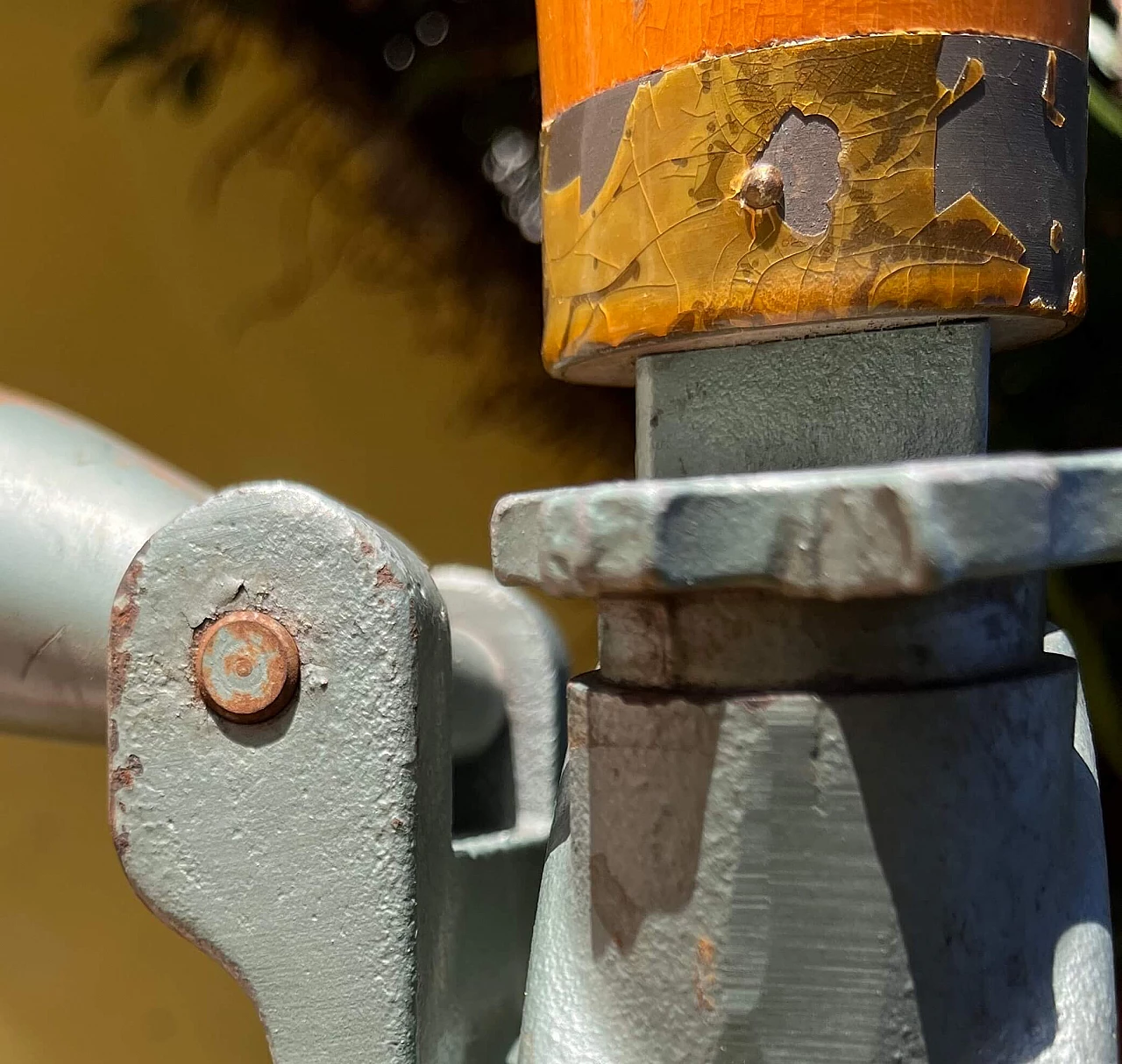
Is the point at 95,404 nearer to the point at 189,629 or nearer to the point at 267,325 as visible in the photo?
the point at 267,325

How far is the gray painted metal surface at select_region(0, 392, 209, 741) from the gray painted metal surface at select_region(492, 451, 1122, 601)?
20 centimetres

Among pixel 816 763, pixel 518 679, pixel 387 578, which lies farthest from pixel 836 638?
pixel 518 679

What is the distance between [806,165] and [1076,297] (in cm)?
9

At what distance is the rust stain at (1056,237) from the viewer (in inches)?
11.0

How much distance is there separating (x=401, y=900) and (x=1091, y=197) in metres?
0.70

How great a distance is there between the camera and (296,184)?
0.97 m

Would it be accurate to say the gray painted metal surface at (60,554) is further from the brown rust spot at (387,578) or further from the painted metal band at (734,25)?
the painted metal band at (734,25)

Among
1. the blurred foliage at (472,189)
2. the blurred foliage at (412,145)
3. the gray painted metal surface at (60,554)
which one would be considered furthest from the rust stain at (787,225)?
the blurred foliage at (412,145)

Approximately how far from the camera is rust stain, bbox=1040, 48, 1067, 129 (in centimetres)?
28

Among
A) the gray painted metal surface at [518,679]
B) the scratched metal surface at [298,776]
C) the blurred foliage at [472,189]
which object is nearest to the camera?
the scratched metal surface at [298,776]

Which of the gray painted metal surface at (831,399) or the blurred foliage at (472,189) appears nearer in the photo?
the gray painted metal surface at (831,399)

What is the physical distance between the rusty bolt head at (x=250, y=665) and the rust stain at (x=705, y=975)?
14cm

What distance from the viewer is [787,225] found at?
0.88 ft

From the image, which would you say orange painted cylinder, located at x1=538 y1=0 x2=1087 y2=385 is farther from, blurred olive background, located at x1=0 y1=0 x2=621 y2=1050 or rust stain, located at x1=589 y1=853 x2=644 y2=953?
blurred olive background, located at x1=0 y1=0 x2=621 y2=1050
